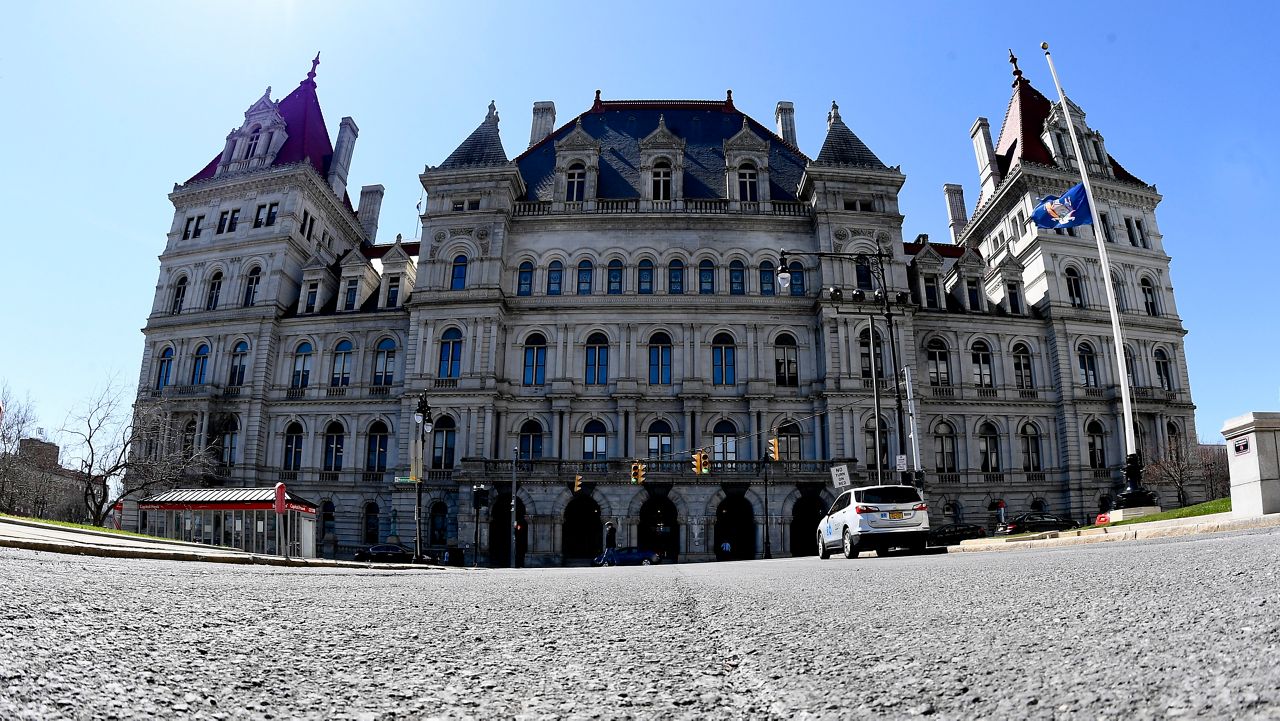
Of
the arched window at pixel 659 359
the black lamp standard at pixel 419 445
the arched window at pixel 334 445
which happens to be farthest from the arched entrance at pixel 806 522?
the arched window at pixel 334 445

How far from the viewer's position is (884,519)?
15.5m

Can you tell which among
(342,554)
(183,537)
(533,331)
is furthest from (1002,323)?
(183,537)

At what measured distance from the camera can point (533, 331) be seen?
39.7 metres

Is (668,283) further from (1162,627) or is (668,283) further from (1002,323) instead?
(1162,627)

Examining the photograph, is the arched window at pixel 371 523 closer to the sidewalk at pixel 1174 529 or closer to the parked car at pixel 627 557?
the parked car at pixel 627 557

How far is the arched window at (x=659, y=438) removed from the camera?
3769cm

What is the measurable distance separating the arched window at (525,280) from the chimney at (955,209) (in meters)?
35.0

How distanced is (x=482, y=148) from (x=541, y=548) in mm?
23005

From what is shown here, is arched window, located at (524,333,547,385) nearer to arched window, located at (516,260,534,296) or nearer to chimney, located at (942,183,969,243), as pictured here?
arched window, located at (516,260,534,296)

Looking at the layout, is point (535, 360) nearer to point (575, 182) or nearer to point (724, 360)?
point (724, 360)

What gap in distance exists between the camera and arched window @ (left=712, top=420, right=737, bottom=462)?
123 feet

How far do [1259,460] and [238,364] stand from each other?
149 feet

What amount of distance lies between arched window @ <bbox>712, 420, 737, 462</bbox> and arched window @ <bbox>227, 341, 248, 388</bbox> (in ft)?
88.6

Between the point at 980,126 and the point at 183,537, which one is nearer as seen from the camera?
the point at 183,537
